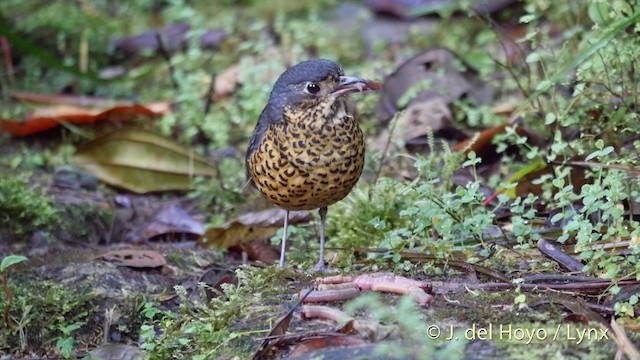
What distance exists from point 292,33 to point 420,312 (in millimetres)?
4813

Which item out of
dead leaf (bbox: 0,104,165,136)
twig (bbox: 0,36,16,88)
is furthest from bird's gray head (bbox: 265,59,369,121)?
twig (bbox: 0,36,16,88)

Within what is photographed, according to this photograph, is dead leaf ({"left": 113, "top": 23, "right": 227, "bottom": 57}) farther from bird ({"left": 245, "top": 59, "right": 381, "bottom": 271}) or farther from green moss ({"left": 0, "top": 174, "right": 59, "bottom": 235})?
bird ({"left": 245, "top": 59, "right": 381, "bottom": 271})

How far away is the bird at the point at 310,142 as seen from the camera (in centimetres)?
420

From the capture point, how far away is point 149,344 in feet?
12.3

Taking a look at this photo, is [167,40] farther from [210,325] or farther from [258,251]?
[210,325]

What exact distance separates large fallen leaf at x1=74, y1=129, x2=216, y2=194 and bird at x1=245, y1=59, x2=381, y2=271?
6.17ft

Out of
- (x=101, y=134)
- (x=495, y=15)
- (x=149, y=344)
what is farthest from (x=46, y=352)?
(x=495, y=15)

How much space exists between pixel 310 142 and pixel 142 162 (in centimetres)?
227

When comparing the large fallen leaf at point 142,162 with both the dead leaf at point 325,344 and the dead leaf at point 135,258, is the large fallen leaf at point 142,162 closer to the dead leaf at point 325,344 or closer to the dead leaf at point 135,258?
the dead leaf at point 135,258

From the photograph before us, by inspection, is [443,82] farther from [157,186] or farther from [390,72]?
[157,186]

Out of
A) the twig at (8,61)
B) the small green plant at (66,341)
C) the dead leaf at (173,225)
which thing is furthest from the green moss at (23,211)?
the twig at (8,61)

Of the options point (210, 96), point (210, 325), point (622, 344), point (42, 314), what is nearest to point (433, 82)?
point (210, 96)

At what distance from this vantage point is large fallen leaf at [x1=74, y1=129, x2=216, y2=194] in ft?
20.2

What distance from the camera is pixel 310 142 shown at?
4.21 meters
